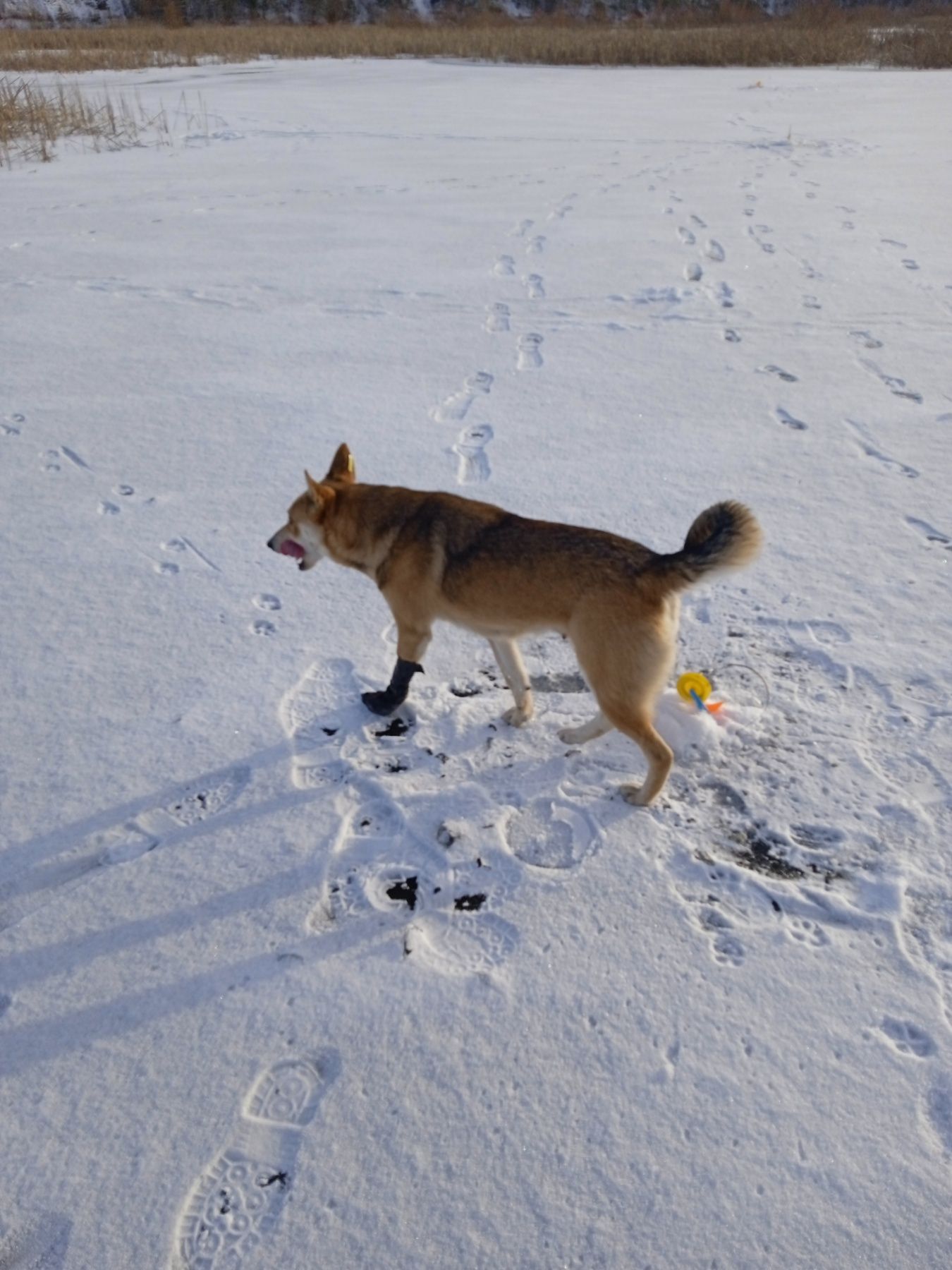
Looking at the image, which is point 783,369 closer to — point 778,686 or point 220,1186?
point 778,686

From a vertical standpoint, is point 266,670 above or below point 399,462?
below

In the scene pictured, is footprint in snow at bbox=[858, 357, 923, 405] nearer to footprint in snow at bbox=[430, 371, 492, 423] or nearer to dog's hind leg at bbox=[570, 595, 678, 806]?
footprint in snow at bbox=[430, 371, 492, 423]

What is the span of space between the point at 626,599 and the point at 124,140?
1312cm

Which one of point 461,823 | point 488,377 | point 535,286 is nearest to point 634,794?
point 461,823

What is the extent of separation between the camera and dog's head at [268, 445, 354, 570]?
312 cm

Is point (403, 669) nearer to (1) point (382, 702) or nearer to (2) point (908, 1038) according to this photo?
(1) point (382, 702)

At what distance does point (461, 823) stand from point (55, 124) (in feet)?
43.8

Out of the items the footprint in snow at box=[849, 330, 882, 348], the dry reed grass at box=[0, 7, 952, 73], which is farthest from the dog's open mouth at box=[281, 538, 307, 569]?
the dry reed grass at box=[0, 7, 952, 73]

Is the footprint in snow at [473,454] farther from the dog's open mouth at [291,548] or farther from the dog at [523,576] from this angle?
the dog's open mouth at [291,548]

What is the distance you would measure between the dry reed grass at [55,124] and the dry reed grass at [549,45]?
7.69 meters

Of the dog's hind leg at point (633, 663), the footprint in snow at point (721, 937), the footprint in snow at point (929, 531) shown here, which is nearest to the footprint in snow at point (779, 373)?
the footprint in snow at point (929, 531)

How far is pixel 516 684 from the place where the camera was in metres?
3.09

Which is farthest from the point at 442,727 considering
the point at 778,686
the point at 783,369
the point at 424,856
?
the point at 783,369

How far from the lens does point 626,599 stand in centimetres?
257
